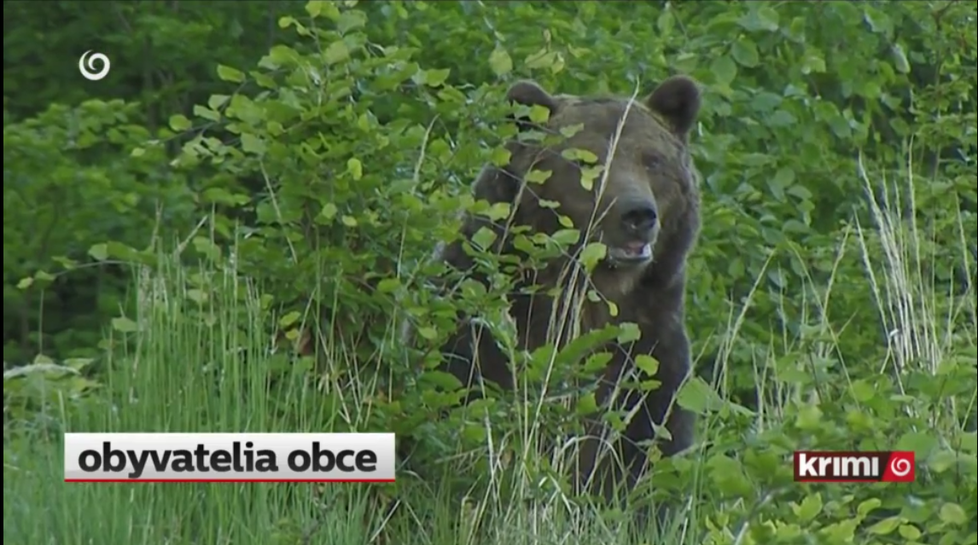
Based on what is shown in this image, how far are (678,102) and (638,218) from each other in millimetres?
500

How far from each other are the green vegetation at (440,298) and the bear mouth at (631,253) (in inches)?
12.7

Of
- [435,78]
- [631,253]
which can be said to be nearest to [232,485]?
[435,78]

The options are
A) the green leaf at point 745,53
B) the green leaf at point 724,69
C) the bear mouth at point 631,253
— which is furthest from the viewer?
the green leaf at point 745,53

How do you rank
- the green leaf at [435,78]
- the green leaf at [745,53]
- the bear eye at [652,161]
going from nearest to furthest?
1. the green leaf at [435,78]
2. the bear eye at [652,161]
3. the green leaf at [745,53]

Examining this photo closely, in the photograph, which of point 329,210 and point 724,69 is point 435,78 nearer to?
point 329,210

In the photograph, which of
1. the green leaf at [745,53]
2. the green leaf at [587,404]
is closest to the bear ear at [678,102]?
the green leaf at [745,53]

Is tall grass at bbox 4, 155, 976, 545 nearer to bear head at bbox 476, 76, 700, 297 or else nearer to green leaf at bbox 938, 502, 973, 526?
green leaf at bbox 938, 502, 973, 526

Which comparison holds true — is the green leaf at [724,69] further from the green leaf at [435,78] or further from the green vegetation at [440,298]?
the green leaf at [435,78]

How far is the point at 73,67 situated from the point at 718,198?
9.62ft

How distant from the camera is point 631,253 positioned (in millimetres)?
5105

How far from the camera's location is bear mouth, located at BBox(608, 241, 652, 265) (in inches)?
200

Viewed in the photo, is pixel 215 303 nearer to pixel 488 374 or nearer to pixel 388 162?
pixel 388 162

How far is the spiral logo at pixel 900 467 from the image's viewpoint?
3.63 metres

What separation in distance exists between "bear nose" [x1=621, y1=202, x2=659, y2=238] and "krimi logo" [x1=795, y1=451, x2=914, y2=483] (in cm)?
156
